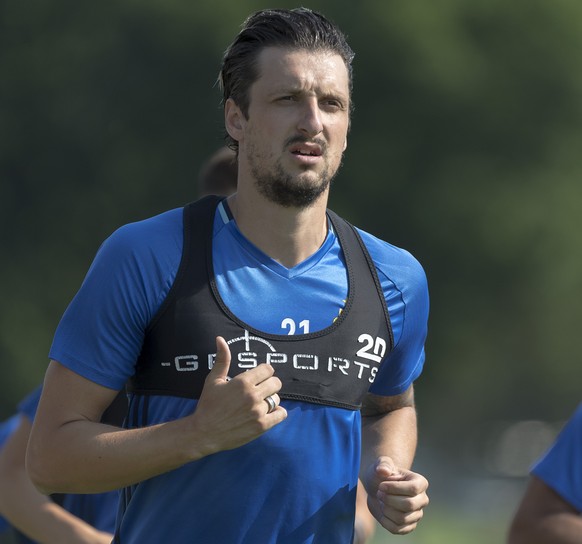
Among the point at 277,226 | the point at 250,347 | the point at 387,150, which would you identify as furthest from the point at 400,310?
the point at 387,150

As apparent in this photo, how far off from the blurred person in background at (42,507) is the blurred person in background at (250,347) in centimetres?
122

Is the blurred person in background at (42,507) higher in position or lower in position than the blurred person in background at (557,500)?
lower

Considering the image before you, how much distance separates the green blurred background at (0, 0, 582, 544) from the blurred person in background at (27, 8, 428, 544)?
17.4 m

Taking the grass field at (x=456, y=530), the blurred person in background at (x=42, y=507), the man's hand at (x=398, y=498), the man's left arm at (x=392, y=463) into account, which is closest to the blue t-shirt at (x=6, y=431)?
the blurred person in background at (x=42, y=507)

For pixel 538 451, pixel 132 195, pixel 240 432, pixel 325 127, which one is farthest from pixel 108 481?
pixel 538 451

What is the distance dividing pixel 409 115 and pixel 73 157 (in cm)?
512

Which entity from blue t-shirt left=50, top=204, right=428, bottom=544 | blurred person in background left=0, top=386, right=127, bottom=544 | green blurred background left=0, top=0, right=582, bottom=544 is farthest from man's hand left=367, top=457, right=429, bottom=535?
green blurred background left=0, top=0, right=582, bottom=544

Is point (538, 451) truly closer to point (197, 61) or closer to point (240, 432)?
point (197, 61)

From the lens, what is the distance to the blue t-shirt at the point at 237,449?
386 cm

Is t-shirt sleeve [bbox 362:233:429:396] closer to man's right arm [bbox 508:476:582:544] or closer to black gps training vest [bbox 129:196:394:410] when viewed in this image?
black gps training vest [bbox 129:196:394:410]

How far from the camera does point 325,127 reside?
405 centimetres

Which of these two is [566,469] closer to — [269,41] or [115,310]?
[115,310]

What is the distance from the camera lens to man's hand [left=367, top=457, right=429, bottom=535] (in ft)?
12.9

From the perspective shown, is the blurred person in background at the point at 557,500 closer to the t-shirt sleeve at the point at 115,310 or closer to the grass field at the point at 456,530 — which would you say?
the t-shirt sleeve at the point at 115,310
